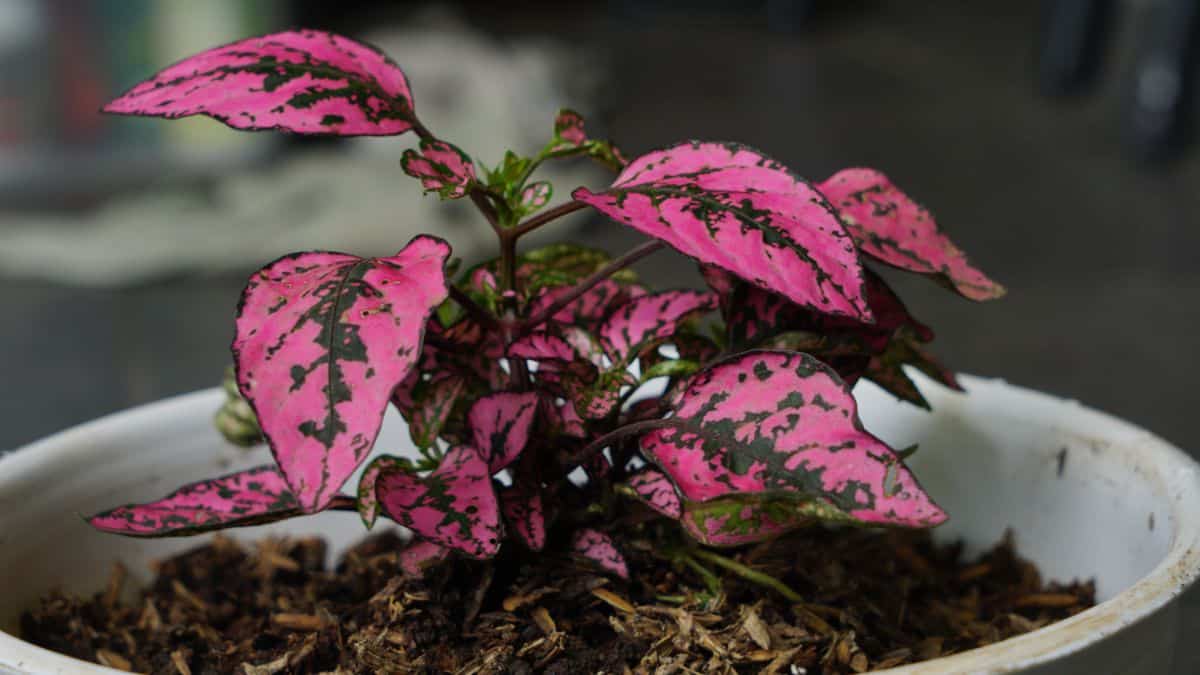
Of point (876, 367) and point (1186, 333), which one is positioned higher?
point (876, 367)

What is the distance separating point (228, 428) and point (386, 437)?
0.13 m

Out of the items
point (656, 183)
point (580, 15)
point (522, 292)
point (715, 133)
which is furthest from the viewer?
point (580, 15)

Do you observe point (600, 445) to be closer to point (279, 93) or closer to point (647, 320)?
point (647, 320)

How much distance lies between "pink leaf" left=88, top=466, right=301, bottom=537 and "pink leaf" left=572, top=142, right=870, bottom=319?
0.22m

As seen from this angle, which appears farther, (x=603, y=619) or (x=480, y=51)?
(x=480, y=51)

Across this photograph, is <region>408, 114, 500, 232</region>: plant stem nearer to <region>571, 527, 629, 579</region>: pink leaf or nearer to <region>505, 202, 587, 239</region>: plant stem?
<region>505, 202, 587, 239</region>: plant stem

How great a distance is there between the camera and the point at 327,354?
17.8 inches

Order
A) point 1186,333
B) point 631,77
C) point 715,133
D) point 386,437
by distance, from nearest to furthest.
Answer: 1. point 386,437
2. point 1186,333
3. point 715,133
4. point 631,77

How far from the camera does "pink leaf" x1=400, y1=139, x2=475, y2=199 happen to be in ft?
1.81

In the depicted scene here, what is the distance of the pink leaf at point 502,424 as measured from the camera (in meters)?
0.60

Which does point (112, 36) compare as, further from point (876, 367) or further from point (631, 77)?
point (876, 367)

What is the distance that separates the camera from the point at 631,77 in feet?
12.3

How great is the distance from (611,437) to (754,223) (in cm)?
13

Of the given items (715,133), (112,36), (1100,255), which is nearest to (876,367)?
(1100,255)
